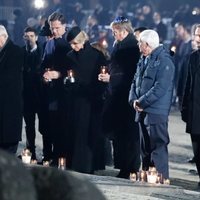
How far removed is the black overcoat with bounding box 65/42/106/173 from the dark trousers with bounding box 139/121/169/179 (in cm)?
105

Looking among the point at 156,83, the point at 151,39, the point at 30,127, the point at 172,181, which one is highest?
the point at 151,39

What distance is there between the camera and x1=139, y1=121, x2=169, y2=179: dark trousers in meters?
8.61

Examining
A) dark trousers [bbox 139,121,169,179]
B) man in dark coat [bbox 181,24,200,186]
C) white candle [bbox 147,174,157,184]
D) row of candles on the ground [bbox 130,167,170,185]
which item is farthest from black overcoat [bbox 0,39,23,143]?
white candle [bbox 147,174,157,184]

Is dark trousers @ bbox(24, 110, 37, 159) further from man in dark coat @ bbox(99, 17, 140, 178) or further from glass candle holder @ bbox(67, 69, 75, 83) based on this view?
man in dark coat @ bbox(99, 17, 140, 178)

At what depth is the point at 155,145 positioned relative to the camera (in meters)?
8.70

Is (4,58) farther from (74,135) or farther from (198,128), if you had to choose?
(198,128)

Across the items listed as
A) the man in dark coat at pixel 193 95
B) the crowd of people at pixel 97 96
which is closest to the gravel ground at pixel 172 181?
the crowd of people at pixel 97 96

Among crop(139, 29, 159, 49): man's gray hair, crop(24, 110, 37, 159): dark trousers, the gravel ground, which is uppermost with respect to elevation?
crop(139, 29, 159, 49): man's gray hair

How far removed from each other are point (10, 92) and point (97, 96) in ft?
3.66

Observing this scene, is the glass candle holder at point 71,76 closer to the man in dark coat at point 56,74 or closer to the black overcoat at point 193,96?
the man in dark coat at point 56,74

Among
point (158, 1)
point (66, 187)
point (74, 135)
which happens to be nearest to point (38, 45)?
point (74, 135)

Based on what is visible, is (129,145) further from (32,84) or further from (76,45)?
(32,84)

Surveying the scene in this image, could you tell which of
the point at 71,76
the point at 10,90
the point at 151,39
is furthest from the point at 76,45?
the point at 151,39

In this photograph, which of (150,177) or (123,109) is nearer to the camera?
(150,177)
